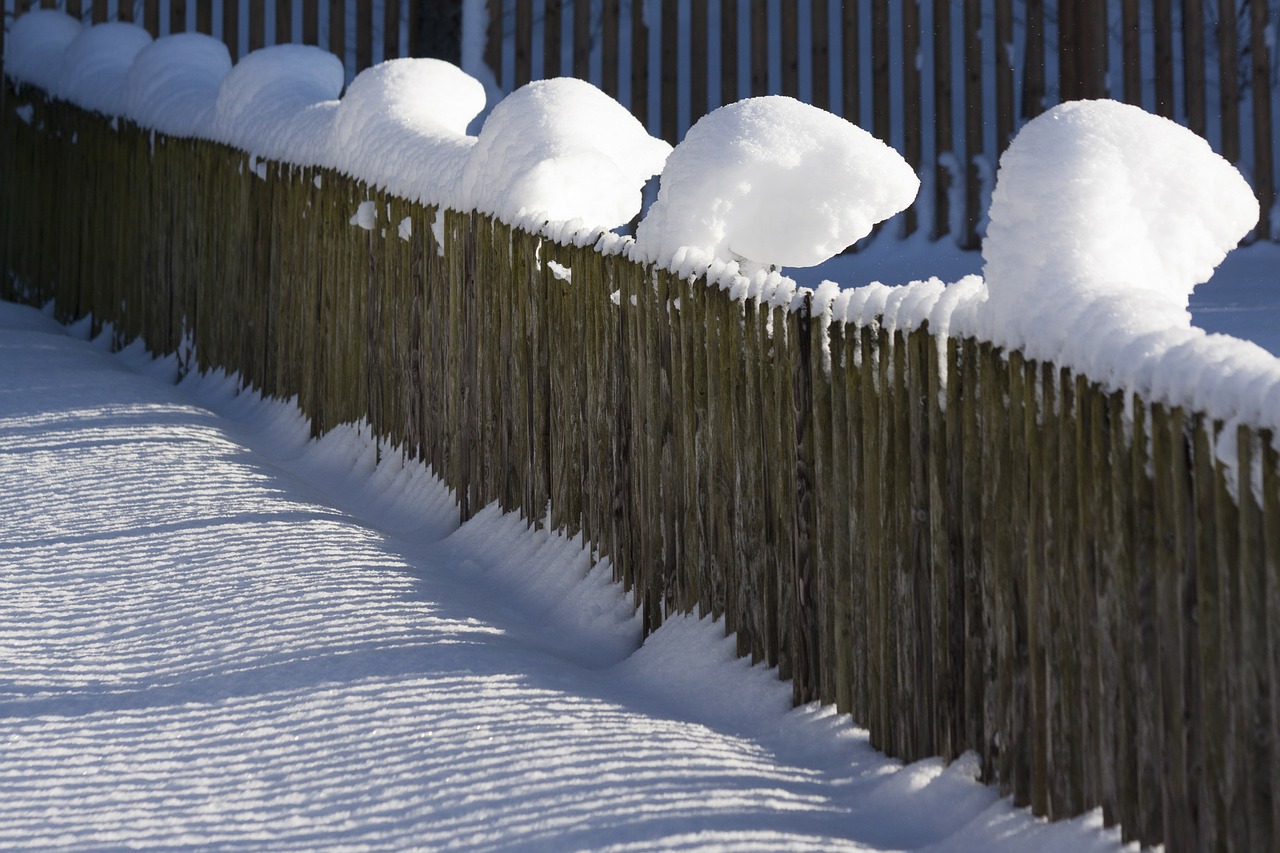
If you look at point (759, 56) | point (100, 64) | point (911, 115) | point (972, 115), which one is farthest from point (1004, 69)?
point (100, 64)

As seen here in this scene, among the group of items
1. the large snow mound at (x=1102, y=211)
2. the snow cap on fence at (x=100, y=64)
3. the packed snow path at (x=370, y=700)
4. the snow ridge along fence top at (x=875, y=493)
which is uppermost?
the snow cap on fence at (x=100, y=64)

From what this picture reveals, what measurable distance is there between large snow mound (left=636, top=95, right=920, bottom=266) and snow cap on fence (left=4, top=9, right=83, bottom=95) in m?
7.62

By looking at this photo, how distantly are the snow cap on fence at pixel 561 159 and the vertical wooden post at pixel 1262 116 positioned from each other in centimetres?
588

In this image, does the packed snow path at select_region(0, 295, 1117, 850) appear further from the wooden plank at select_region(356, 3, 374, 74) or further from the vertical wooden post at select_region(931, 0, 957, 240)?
the wooden plank at select_region(356, 3, 374, 74)

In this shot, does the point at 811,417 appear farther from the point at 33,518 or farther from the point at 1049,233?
the point at 33,518

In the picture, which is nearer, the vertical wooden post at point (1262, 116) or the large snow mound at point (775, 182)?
the large snow mound at point (775, 182)

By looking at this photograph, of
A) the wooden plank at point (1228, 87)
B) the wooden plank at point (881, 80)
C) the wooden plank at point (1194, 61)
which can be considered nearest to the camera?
the wooden plank at point (1228, 87)

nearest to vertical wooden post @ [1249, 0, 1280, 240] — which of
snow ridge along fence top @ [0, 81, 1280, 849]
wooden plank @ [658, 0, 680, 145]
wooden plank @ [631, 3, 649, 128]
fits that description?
wooden plank @ [658, 0, 680, 145]

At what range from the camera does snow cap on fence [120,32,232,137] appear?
8.80 metres

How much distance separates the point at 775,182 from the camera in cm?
470

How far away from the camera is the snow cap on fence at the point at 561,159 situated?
5.57 meters

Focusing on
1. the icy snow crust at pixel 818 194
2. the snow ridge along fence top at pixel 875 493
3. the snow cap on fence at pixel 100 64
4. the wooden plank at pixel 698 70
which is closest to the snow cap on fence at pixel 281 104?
the icy snow crust at pixel 818 194

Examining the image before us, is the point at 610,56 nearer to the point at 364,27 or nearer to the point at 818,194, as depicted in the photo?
the point at 364,27

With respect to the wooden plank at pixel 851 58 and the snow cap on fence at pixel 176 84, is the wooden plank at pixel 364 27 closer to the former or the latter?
the snow cap on fence at pixel 176 84
